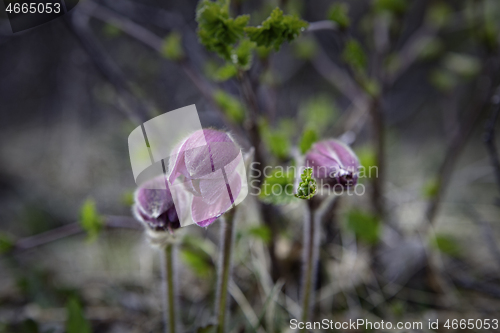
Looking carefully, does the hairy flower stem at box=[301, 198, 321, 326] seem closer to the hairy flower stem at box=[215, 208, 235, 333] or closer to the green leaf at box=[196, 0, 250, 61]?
the hairy flower stem at box=[215, 208, 235, 333]

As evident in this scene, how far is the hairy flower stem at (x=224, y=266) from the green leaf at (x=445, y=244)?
0.78 m

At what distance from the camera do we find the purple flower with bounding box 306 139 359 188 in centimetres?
67

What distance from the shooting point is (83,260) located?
147cm

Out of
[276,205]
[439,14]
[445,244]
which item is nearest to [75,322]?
[276,205]

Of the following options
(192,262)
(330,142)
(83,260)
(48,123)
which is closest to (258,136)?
(330,142)

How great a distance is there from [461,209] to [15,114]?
2427 millimetres

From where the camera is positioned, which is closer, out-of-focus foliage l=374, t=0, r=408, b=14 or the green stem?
the green stem

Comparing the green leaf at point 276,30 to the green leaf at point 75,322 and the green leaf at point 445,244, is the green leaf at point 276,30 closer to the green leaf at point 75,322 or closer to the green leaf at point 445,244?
the green leaf at point 75,322

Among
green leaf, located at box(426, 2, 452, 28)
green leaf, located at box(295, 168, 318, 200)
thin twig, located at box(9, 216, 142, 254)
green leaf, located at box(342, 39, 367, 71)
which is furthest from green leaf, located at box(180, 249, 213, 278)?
green leaf, located at box(426, 2, 452, 28)

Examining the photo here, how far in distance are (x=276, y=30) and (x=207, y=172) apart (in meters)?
0.29

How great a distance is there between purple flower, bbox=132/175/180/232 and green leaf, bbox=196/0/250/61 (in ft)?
0.96

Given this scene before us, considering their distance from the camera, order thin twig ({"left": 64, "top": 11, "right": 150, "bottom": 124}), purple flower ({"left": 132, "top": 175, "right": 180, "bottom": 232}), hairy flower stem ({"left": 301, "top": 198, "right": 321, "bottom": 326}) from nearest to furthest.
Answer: purple flower ({"left": 132, "top": 175, "right": 180, "bottom": 232}) → hairy flower stem ({"left": 301, "top": 198, "right": 321, "bottom": 326}) → thin twig ({"left": 64, "top": 11, "right": 150, "bottom": 124})

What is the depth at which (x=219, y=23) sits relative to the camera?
670 millimetres

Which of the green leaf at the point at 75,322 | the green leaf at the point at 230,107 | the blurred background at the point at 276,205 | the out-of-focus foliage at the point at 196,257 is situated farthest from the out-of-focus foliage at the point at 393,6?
the green leaf at the point at 75,322
